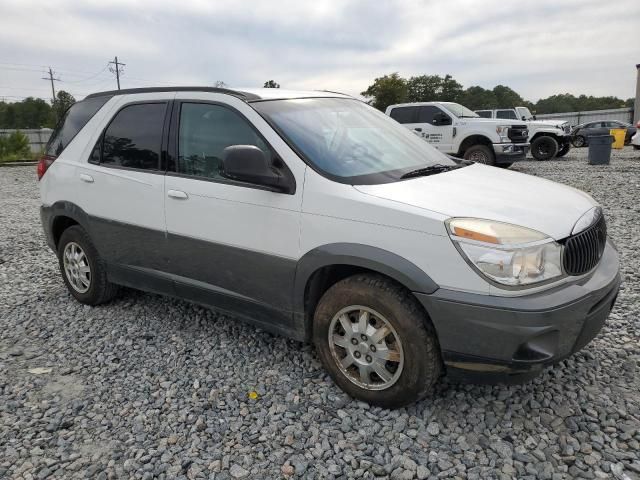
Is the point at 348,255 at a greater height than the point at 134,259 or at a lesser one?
greater

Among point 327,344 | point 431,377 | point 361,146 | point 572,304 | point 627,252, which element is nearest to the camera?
point 572,304

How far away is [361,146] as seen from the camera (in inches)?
124

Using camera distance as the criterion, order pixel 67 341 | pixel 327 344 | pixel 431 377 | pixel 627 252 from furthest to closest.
Result: 1. pixel 627 252
2. pixel 67 341
3. pixel 327 344
4. pixel 431 377

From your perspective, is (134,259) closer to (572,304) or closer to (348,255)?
(348,255)

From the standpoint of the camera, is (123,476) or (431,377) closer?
(123,476)

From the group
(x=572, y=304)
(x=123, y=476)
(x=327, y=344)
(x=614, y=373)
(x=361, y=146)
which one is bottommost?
(x=123, y=476)

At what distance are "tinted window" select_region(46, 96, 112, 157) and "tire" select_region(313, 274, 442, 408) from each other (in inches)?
111

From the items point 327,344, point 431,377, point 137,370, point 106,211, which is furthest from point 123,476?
point 106,211

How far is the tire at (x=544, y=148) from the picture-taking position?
54.2ft

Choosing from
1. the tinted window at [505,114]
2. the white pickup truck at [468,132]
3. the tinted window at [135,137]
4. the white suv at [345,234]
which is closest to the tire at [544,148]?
the tinted window at [505,114]

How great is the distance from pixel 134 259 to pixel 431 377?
249cm

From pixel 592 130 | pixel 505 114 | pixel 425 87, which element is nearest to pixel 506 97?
pixel 425 87

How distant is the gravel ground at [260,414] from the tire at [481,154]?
9.40 m

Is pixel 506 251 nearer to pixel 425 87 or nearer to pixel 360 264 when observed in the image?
pixel 360 264
